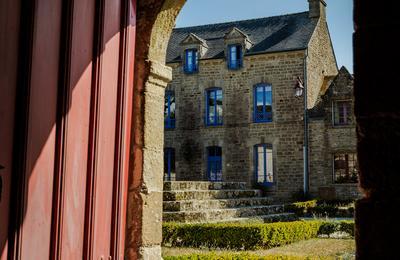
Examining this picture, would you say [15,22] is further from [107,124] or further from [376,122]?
[376,122]

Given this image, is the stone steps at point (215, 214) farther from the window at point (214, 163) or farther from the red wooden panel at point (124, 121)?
the red wooden panel at point (124, 121)

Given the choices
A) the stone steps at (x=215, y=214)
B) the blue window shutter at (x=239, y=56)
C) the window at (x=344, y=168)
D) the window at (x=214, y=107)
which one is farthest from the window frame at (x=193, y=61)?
the stone steps at (x=215, y=214)

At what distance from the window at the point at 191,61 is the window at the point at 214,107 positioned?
1.27m

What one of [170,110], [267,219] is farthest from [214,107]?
[267,219]

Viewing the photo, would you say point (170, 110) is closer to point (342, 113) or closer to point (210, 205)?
point (342, 113)

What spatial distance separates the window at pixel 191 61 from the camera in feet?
69.4

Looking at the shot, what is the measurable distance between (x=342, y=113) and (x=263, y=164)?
3.81m

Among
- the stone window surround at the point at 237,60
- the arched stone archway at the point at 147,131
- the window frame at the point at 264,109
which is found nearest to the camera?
the arched stone archway at the point at 147,131

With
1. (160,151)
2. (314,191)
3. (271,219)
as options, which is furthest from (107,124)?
(314,191)

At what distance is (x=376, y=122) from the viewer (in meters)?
1.23

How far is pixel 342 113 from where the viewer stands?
18906mm

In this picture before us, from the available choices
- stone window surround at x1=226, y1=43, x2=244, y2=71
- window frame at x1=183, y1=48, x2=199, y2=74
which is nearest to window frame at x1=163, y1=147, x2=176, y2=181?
window frame at x1=183, y1=48, x2=199, y2=74

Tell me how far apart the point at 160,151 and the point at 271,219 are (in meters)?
10.4

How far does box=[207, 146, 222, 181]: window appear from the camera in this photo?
66.9 feet
